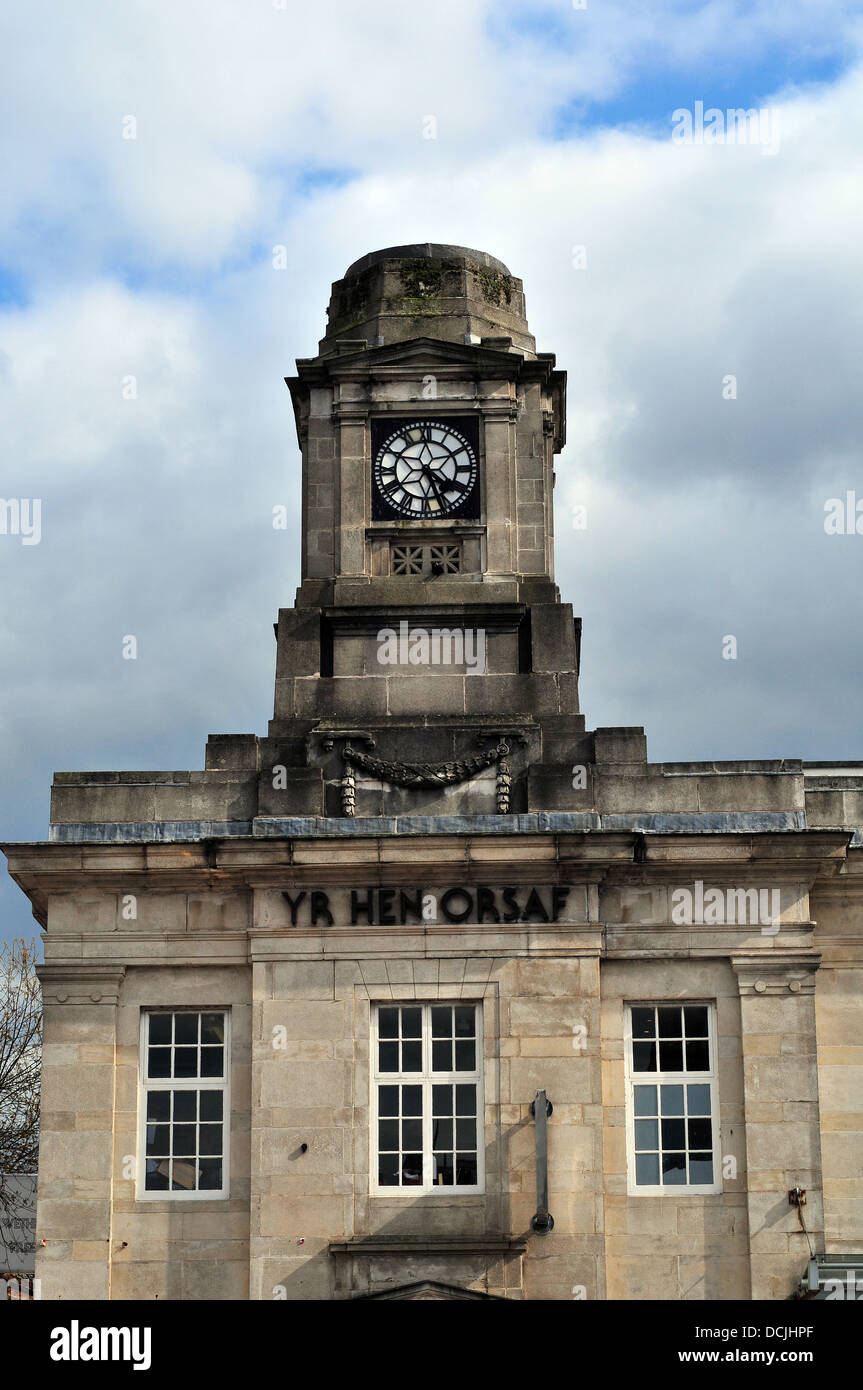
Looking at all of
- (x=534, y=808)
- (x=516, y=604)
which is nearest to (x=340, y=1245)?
(x=534, y=808)

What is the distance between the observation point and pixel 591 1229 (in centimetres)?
3244

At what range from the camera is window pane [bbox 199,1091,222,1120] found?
33688mm

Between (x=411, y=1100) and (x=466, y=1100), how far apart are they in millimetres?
845

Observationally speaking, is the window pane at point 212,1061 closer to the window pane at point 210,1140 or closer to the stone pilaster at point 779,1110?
the window pane at point 210,1140

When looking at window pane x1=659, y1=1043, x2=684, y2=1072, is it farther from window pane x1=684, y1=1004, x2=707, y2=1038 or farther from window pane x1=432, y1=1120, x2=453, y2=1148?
window pane x1=432, y1=1120, x2=453, y2=1148

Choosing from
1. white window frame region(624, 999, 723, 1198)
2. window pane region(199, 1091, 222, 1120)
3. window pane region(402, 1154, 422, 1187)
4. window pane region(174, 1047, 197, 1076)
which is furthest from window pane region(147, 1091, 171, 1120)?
white window frame region(624, 999, 723, 1198)

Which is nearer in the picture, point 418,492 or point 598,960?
point 598,960

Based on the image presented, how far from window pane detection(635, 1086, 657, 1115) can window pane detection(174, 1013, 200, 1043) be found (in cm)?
696

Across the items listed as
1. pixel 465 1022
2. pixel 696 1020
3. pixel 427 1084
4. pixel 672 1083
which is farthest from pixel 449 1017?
pixel 696 1020

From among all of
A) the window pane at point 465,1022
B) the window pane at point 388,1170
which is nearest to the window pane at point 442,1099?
the window pane at point 465,1022

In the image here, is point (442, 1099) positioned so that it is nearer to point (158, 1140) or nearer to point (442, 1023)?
point (442, 1023)
